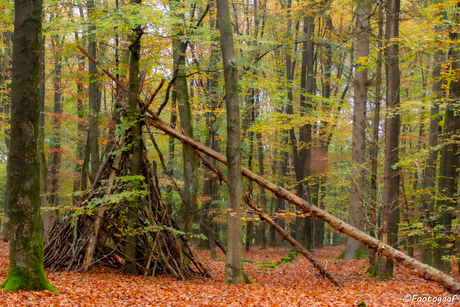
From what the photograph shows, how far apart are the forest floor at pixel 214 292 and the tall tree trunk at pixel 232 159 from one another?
0.51 m

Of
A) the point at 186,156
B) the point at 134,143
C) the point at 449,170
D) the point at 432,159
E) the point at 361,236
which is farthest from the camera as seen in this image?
the point at 432,159

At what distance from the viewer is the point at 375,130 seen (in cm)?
851

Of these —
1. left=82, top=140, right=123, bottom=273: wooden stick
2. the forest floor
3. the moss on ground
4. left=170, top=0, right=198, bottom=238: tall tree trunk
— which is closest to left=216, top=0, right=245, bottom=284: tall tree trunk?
the forest floor

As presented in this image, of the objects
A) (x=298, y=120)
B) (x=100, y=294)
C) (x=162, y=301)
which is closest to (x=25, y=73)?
(x=100, y=294)

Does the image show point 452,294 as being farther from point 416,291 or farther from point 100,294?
point 100,294

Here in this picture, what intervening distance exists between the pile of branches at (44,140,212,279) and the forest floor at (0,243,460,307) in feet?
1.26

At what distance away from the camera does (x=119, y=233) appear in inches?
330

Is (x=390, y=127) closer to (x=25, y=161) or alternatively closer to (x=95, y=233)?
(x=95, y=233)

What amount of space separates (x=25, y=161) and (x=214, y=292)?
3.99m

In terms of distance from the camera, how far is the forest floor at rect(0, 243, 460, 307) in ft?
16.7

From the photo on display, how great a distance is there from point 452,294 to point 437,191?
4001 millimetres

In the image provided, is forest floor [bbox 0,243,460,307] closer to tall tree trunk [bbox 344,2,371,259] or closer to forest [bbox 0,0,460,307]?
forest [bbox 0,0,460,307]

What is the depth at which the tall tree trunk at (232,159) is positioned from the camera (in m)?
6.82

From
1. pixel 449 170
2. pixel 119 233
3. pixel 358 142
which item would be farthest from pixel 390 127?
pixel 119 233
